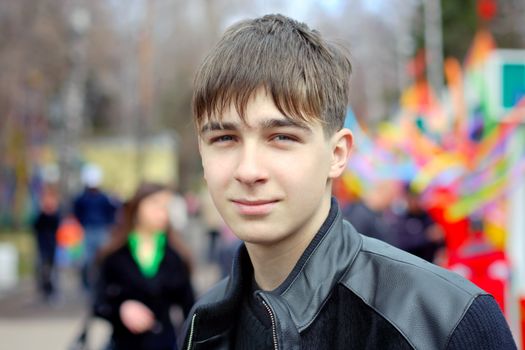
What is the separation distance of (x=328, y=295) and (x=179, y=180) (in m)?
46.0

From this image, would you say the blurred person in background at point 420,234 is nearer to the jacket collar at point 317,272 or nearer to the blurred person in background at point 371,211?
the blurred person in background at point 371,211

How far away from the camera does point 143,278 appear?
5.70 meters

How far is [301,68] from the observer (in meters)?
1.88

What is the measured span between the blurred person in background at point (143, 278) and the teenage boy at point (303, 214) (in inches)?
145

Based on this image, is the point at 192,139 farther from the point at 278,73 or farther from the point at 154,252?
the point at 278,73

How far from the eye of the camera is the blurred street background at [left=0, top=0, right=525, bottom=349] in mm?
7773

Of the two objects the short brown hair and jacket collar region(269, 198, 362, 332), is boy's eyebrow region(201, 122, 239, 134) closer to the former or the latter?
the short brown hair

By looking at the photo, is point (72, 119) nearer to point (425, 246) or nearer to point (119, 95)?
point (425, 246)

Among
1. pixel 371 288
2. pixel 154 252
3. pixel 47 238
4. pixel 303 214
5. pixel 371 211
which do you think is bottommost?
A: pixel 47 238

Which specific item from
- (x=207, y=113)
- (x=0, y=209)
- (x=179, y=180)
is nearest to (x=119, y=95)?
(x=179, y=180)

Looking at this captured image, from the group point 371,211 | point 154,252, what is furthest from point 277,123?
point 371,211

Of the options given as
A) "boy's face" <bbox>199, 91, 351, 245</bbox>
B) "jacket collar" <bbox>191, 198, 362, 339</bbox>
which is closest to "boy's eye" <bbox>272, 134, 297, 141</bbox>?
"boy's face" <bbox>199, 91, 351, 245</bbox>

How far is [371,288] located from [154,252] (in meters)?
4.20

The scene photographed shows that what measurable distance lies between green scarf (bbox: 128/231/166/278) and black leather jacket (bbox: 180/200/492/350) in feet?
12.6
